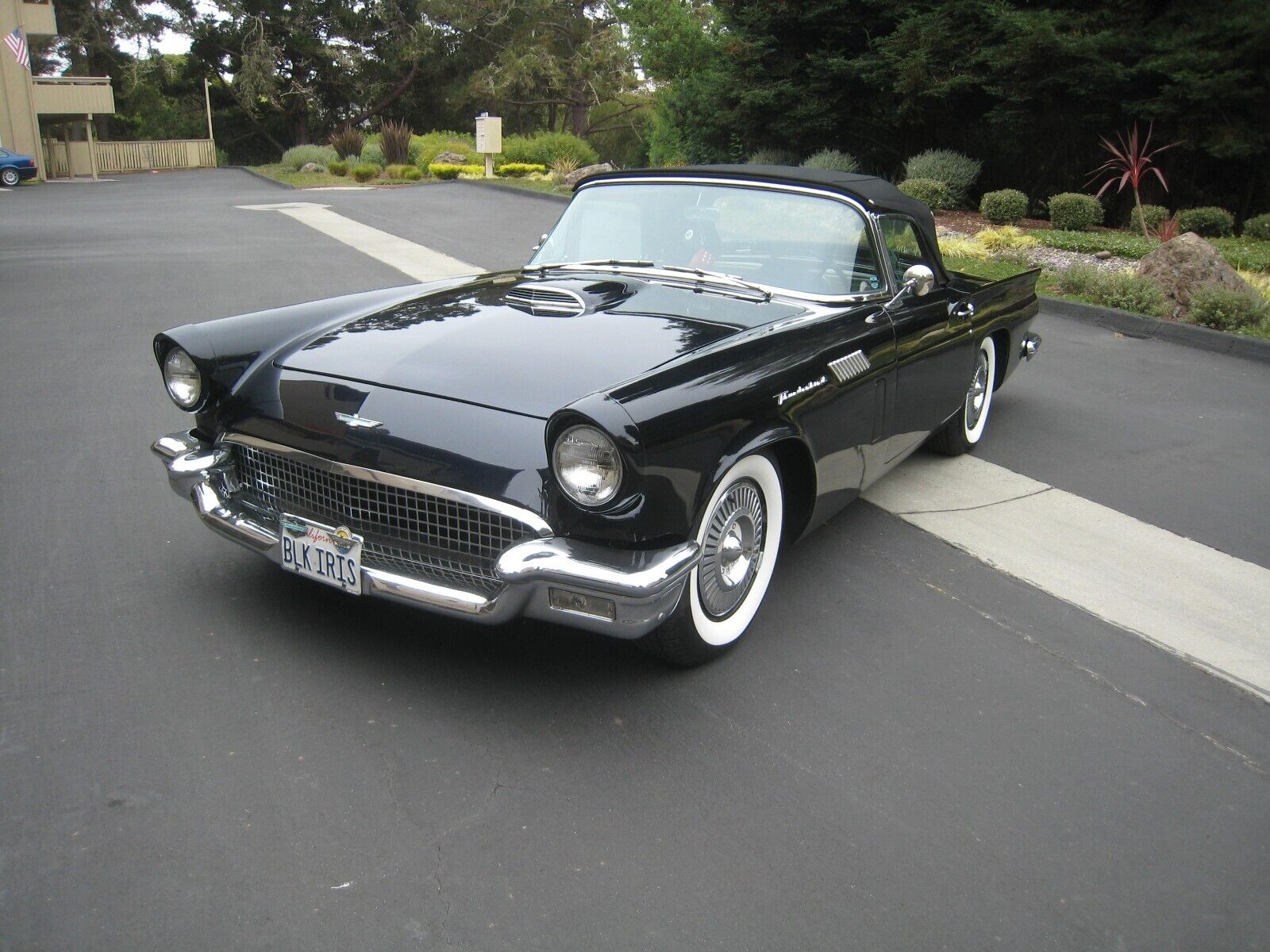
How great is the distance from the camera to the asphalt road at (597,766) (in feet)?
7.57

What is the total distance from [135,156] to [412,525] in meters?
42.2

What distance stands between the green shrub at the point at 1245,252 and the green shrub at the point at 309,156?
2383 centimetres

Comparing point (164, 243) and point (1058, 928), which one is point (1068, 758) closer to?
point (1058, 928)

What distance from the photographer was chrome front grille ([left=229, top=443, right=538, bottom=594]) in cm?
295

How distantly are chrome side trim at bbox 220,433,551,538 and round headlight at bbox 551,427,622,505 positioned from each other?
0.42 ft

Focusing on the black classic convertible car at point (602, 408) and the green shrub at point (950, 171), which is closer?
the black classic convertible car at point (602, 408)

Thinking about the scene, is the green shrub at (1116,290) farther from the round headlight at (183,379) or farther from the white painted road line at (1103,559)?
the round headlight at (183,379)

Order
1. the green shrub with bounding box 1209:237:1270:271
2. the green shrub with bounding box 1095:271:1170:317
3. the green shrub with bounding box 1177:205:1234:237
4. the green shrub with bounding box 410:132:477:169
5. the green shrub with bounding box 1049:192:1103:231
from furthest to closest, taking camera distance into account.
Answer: the green shrub with bounding box 410:132:477:169 → the green shrub with bounding box 1049:192:1103:231 → the green shrub with bounding box 1177:205:1234:237 → the green shrub with bounding box 1209:237:1270:271 → the green shrub with bounding box 1095:271:1170:317

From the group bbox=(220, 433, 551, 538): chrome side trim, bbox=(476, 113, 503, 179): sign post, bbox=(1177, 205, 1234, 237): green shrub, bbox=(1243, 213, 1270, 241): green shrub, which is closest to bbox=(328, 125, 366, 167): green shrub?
bbox=(476, 113, 503, 179): sign post

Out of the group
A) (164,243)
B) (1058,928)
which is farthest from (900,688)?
(164,243)

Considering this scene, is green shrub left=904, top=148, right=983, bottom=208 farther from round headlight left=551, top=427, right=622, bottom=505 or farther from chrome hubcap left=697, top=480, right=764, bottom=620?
round headlight left=551, top=427, right=622, bottom=505

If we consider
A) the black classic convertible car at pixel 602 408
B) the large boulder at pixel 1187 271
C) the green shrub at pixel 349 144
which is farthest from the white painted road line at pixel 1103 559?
the green shrub at pixel 349 144

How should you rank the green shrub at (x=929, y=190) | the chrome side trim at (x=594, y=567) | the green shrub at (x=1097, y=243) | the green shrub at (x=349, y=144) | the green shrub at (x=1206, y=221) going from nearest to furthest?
the chrome side trim at (x=594, y=567) → the green shrub at (x=1097, y=243) → the green shrub at (x=1206, y=221) → the green shrub at (x=929, y=190) → the green shrub at (x=349, y=144)

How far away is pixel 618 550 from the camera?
112 inches
